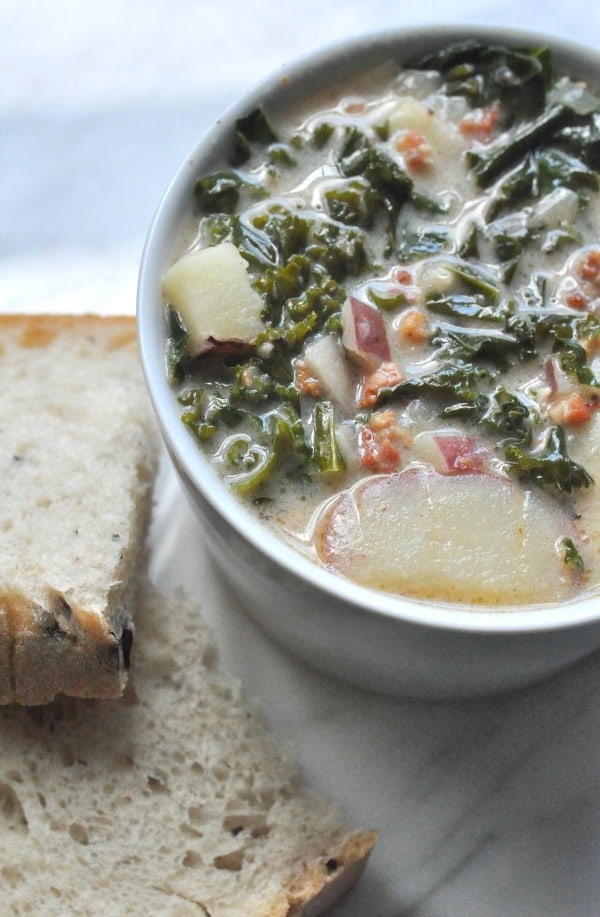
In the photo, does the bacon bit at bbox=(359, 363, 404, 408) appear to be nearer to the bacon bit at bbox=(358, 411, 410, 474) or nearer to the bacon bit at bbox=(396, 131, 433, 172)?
the bacon bit at bbox=(358, 411, 410, 474)

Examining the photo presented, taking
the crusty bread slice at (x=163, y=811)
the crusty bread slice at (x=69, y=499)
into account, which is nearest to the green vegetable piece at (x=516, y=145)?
the crusty bread slice at (x=69, y=499)

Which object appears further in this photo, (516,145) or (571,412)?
(516,145)

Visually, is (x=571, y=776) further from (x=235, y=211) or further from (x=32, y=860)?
(x=235, y=211)

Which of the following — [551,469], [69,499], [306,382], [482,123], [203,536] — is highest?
[482,123]

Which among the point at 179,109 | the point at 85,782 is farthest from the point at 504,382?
the point at 179,109

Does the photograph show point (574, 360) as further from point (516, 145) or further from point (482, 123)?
point (482, 123)

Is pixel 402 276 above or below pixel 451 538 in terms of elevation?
above

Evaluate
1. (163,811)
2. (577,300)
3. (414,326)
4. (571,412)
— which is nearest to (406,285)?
(414,326)
